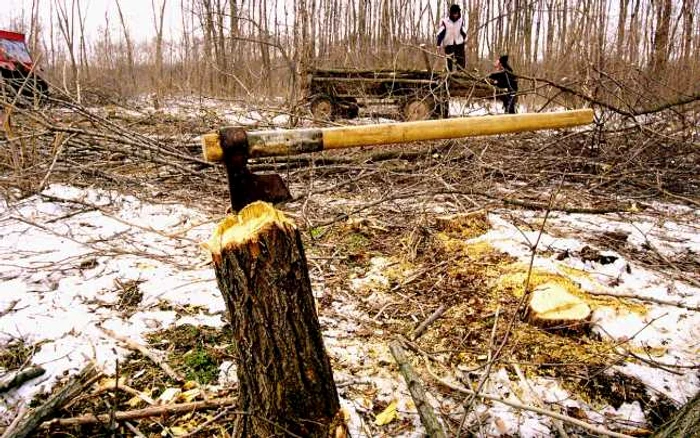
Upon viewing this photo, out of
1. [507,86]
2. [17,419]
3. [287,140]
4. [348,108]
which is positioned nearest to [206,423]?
[17,419]

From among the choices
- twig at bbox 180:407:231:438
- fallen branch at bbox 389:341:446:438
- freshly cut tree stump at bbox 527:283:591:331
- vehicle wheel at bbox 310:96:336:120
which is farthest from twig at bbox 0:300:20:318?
vehicle wheel at bbox 310:96:336:120

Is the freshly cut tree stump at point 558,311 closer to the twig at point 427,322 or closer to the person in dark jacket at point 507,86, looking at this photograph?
the twig at point 427,322

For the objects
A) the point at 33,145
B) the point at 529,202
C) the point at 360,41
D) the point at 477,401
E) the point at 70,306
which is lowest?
the point at 477,401

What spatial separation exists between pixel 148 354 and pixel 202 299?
49 centimetres

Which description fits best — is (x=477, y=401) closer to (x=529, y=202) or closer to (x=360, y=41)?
(x=529, y=202)

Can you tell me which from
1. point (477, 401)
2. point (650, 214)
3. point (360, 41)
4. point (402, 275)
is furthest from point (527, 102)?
point (477, 401)

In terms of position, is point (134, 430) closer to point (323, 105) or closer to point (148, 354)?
point (148, 354)

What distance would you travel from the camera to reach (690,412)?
1216 mm

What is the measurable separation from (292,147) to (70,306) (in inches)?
64.1

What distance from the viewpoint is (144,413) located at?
5.00 ft

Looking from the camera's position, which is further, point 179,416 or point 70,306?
point 70,306

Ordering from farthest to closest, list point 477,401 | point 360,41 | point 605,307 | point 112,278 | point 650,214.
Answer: point 360,41 < point 650,214 < point 112,278 < point 605,307 < point 477,401

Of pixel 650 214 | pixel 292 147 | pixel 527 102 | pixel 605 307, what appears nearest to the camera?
pixel 292 147

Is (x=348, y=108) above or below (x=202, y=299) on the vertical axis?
above
